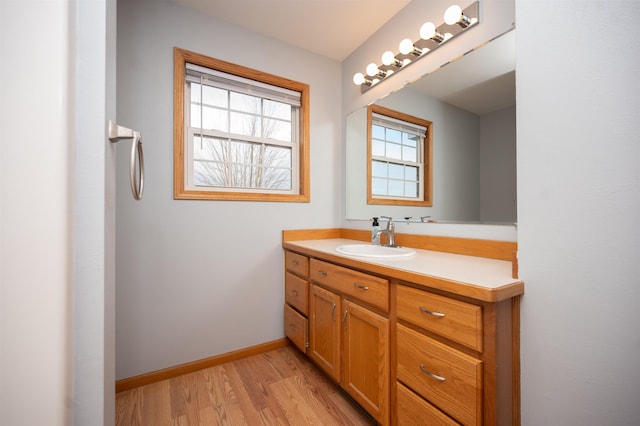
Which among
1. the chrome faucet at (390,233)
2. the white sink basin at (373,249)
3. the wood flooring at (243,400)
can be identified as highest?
the chrome faucet at (390,233)

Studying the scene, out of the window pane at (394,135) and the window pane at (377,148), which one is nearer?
the window pane at (394,135)

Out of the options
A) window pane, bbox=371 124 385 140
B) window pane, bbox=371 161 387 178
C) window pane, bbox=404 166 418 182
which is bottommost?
window pane, bbox=404 166 418 182

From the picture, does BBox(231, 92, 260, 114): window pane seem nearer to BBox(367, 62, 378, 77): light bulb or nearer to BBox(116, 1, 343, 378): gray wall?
BBox(116, 1, 343, 378): gray wall

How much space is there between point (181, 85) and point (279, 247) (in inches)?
51.5

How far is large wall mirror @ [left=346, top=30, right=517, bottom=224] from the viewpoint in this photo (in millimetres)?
1179

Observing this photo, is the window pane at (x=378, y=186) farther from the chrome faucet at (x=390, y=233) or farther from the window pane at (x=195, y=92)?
the window pane at (x=195, y=92)

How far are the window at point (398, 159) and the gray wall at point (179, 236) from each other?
2.14ft

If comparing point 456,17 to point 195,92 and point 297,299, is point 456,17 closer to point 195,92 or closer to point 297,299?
point 195,92

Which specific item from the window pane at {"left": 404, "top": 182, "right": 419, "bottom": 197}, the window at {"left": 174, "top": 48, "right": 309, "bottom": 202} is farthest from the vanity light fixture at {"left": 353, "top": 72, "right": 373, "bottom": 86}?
the window pane at {"left": 404, "top": 182, "right": 419, "bottom": 197}

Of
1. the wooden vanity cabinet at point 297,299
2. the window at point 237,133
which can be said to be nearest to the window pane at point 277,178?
the window at point 237,133

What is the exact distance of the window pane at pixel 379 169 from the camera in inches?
75.8

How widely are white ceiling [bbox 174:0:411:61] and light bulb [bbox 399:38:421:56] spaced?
28cm

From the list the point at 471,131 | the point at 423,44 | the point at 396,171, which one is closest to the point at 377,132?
the point at 396,171

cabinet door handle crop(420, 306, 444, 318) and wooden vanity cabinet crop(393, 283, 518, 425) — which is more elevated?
cabinet door handle crop(420, 306, 444, 318)
